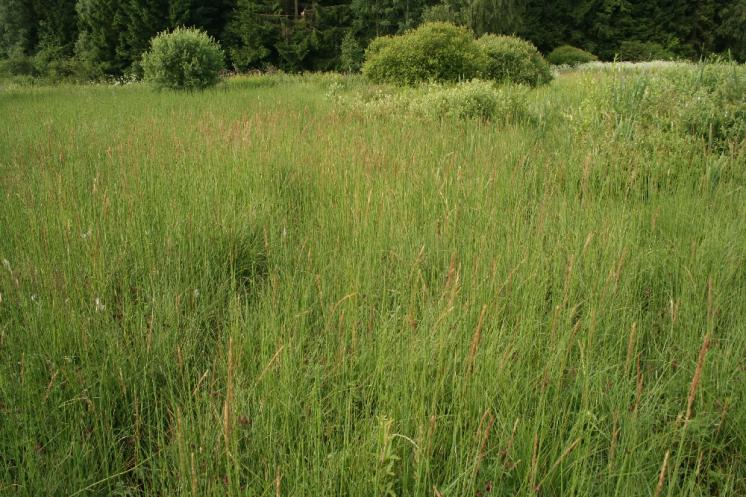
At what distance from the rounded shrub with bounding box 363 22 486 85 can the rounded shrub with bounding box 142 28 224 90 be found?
13.1ft

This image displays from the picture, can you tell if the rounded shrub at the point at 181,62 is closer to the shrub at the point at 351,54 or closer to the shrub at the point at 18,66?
the shrub at the point at 351,54

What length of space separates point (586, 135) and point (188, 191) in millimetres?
3293

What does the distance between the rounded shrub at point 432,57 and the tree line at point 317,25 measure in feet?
46.6

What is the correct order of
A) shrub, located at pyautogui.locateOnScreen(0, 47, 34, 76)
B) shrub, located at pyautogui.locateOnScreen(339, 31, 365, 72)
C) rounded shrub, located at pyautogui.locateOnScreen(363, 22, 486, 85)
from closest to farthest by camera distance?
rounded shrub, located at pyautogui.locateOnScreen(363, 22, 486, 85)
shrub, located at pyautogui.locateOnScreen(0, 47, 34, 76)
shrub, located at pyautogui.locateOnScreen(339, 31, 365, 72)

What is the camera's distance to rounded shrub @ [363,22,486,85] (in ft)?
35.4

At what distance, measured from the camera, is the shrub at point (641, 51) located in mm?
27156

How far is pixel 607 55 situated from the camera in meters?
30.1

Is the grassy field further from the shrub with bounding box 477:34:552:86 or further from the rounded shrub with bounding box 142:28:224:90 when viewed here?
the rounded shrub with bounding box 142:28:224:90

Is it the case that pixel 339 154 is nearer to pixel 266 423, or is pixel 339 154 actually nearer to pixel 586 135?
pixel 586 135

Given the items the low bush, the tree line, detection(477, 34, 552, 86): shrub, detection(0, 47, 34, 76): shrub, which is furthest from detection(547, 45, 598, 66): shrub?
detection(0, 47, 34, 76): shrub

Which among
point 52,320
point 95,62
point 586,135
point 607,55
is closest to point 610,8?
point 607,55

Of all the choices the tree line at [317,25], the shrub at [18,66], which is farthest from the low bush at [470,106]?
the shrub at [18,66]

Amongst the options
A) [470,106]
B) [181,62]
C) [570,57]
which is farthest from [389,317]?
[570,57]

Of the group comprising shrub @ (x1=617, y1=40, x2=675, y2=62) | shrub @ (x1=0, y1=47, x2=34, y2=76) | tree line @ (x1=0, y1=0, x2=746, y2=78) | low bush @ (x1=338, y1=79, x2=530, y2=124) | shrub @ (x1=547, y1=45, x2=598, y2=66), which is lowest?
low bush @ (x1=338, y1=79, x2=530, y2=124)
